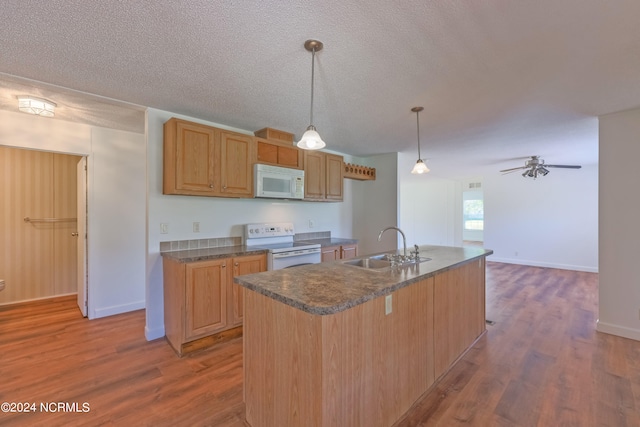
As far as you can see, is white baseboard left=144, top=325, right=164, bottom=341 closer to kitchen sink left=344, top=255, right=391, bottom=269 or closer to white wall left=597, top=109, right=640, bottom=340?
kitchen sink left=344, top=255, right=391, bottom=269

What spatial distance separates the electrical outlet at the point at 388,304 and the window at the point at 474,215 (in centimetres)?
1025

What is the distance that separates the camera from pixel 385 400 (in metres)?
1.58

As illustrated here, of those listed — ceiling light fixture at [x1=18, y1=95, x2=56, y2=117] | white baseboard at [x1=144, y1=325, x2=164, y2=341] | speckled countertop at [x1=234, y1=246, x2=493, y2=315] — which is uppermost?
ceiling light fixture at [x1=18, y1=95, x2=56, y2=117]

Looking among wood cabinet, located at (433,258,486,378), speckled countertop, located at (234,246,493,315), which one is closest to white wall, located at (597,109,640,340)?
wood cabinet, located at (433,258,486,378)

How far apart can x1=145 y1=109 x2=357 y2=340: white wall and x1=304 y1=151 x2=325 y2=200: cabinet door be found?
1.19 ft

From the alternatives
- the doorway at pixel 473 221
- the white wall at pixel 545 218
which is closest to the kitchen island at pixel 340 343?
the white wall at pixel 545 218

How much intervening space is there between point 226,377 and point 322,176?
270cm

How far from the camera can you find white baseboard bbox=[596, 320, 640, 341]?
2830mm

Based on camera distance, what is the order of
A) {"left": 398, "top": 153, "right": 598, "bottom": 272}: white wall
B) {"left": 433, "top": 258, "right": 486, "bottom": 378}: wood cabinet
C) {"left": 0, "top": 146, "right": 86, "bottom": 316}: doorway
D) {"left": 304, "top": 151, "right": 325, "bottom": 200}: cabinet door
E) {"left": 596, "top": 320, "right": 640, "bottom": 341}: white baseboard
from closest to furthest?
{"left": 433, "top": 258, "right": 486, "bottom": 378}: wood cabinet
{"left": 596, "top": 320, "right": 640, "bottom": 341}: white baseboard
{"left": 0, "top": 146, "right": 86, "bottom": 316}: doorway
{"left": 304, "top": 151, "right": 325, "bottom": 200}: cabinet door
{"left": 398, "top": 153, "right": 598, "bottom": 272}: white wall

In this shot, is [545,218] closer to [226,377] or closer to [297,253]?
[297,253]

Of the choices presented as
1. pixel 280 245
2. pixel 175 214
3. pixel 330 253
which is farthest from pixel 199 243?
pixel 330 253

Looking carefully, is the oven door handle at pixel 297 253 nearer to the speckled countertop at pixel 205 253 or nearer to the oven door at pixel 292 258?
the oven door at pixel 292 258

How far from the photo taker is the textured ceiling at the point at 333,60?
4.87 feet

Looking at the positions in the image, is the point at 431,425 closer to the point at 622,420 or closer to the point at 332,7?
the point at 622,420
